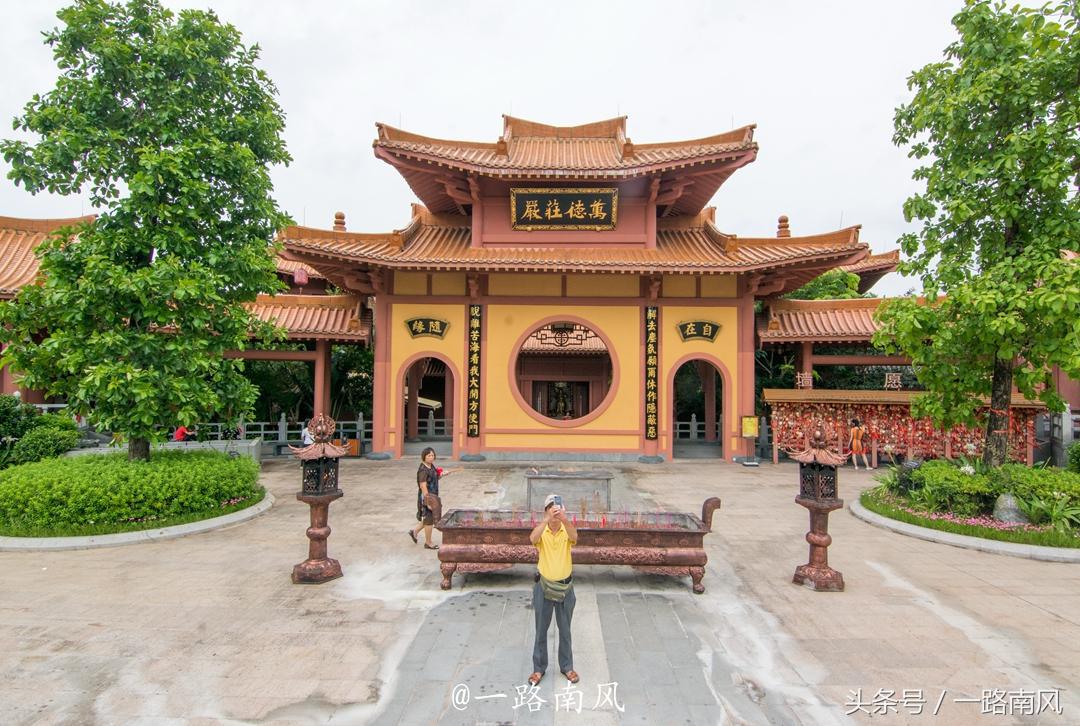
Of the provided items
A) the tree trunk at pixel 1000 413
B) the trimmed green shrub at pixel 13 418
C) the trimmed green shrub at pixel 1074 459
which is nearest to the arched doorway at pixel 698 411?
the tree trunk at pixel 1000 413

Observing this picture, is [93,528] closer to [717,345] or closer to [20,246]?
[20,246]

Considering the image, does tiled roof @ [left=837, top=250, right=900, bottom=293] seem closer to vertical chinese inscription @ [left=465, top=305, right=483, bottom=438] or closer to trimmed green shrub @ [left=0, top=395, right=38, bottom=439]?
vertical chinese inscription @ [left=465, top=305, right=483, bottom=438]

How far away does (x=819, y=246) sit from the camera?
1415 cm

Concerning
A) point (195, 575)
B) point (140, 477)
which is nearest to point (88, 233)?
point (140, 477)

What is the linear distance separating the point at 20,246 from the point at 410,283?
36.1 ft

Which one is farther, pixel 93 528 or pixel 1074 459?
pixel 1074 459

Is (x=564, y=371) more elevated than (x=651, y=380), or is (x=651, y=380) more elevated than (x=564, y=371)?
(x=564, y=371)

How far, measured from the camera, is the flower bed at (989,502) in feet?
23.9

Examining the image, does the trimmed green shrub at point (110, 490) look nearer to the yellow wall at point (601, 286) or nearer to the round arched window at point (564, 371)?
the yellow wall at point (601, 286)

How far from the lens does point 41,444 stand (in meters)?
10.8

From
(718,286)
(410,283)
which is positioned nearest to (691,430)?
(718,286)

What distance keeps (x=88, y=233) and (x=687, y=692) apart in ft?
32.1

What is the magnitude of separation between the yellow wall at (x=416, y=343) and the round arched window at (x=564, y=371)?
501 cm

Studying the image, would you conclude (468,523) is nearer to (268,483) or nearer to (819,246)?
(268,483)
